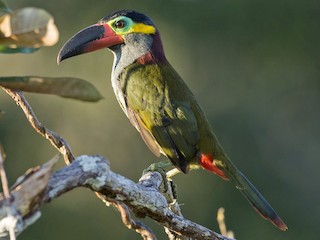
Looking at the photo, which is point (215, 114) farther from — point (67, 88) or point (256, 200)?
point (67, 88)

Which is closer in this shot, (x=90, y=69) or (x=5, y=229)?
(x=5, y=229)

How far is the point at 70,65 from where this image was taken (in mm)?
9883

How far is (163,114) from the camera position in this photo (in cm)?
391

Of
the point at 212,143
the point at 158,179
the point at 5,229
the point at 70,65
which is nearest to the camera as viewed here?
the point at 5,229

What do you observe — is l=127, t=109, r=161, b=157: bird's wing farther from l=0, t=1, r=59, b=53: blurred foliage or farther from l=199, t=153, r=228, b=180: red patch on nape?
l=0, t=1, r=59, b=53: blurred foliage

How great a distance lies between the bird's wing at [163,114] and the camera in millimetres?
3848

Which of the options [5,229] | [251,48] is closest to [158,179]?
[5,229]

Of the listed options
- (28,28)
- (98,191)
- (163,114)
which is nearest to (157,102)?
(163,114)

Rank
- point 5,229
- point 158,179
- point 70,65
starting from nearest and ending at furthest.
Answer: point 5,229, point 158,179, point 70,65

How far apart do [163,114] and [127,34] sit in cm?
47

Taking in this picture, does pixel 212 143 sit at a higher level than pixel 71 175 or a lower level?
lower

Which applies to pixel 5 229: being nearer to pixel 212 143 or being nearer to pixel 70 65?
pixel 212 143

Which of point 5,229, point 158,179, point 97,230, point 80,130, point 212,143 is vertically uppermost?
point 5,229

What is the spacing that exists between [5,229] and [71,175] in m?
0.23
